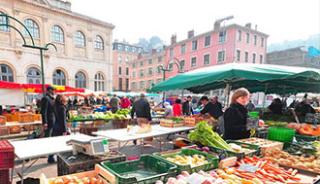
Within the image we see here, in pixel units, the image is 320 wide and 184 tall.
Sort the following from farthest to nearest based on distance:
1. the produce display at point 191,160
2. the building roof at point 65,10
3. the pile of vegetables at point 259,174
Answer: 1. the building roof at point 65,10
2. the produce display at point 191,160
3. the pile of vegetables at point 259,174

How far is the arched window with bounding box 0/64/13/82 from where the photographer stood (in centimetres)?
1797

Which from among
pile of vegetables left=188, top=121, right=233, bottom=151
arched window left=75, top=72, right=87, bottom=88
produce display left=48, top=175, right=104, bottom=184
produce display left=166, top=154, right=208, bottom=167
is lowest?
produce display left=48, top=175, right=104, bottom=184

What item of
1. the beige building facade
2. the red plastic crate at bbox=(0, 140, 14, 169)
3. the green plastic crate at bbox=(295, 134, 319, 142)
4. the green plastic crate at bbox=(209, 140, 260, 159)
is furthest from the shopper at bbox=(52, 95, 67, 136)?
the beige building facade

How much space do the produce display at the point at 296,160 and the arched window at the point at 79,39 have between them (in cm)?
2434

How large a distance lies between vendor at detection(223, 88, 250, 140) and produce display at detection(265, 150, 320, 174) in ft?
2.03

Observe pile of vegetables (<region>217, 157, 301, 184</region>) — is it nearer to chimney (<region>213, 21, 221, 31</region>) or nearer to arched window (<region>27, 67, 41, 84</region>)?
arched window (<region>27, 67, 41, 84</region>)

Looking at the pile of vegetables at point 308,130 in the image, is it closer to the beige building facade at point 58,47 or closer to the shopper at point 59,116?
the shopper at point 59,116

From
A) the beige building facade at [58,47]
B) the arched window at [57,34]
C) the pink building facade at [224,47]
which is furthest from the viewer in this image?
the pink building facade at [224,47]

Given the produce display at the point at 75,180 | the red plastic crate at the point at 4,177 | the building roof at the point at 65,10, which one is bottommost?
the red plastic crate at the point at 4,177

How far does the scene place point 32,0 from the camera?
19.4 m

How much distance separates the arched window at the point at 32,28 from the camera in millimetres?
19266

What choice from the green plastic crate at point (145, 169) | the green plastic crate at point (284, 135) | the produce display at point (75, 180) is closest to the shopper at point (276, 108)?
the green plastic crate at point (284, 135)

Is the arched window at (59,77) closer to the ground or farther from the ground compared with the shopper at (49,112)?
farther from the ground

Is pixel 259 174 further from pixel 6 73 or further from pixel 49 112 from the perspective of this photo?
pixel 6 73
